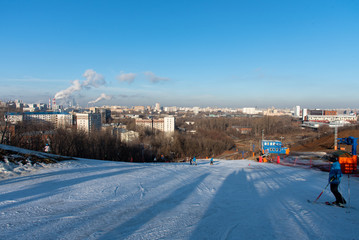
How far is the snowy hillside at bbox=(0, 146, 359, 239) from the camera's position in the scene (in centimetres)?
352

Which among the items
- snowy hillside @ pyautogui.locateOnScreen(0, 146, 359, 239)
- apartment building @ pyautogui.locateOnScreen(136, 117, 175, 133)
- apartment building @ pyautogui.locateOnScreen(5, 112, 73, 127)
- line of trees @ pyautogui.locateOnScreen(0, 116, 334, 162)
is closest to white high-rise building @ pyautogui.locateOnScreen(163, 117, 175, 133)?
apartment building @ pyautogui.locateOnScreen(136, 117, 175, 133)

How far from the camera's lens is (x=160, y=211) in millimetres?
4484

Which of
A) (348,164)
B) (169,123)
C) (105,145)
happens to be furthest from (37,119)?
(348,164)

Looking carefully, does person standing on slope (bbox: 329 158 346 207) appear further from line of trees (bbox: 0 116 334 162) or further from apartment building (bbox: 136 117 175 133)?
apartment building (bbox: 136 117 175 133)

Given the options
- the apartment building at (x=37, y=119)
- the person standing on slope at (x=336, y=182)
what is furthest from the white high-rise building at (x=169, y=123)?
the person standing on slope at (x=336, y=182)

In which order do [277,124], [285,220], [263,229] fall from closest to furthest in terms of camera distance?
[263,229]
[285,220]
[277,124]

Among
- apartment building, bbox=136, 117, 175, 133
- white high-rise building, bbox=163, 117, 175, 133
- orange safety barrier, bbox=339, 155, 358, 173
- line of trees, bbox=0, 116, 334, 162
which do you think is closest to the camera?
orange safety barrier, bbox=339, 155, 358, 173

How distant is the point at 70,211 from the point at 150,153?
29.4 meters

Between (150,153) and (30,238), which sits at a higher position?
(30,238)

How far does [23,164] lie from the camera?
8133mm

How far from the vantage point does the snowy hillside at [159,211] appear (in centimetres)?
352

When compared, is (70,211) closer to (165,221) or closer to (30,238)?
(30,238)

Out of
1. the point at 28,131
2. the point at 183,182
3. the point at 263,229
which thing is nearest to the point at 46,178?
the point at 183,182

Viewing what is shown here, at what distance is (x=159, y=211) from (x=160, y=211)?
2cm
